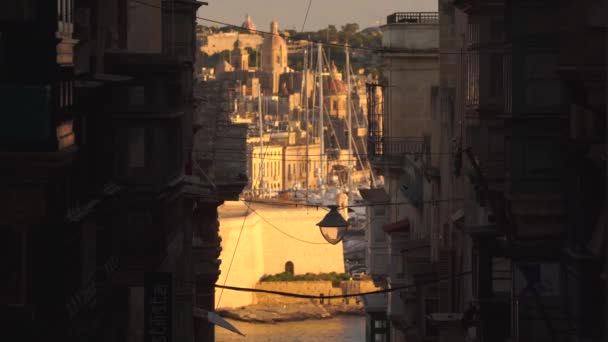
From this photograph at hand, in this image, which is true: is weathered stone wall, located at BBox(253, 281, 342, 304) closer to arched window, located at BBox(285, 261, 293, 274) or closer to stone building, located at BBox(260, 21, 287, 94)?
arched window, located at BBox(285, 261, 293, 274)

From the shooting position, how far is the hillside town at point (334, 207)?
9344 millimetres

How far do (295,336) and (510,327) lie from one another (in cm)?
5407

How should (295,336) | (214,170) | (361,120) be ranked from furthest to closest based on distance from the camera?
(361,120), (295,336), (214,170)

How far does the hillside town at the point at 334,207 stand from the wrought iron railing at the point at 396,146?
0.03m

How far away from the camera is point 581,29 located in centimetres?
1062

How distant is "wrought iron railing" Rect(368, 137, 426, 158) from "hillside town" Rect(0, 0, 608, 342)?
31 millimetres

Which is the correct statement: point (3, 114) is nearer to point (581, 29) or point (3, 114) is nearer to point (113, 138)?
point (581, 29)

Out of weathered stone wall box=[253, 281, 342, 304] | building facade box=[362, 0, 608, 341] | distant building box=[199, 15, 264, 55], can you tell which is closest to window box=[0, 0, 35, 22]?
building facade box=[362, 0, 608, 341]

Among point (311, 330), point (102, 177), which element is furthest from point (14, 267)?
point (311, 330)

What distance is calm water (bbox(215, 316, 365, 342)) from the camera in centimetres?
6588

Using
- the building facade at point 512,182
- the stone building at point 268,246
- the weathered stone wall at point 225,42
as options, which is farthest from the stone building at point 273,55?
the building facade at point 512,182

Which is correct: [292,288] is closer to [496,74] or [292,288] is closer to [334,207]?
[334,207]

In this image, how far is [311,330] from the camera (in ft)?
230

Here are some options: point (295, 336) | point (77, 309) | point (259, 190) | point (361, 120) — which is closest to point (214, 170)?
point (77, 309)
